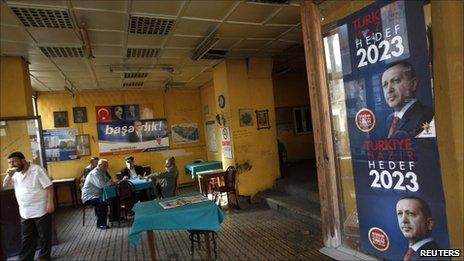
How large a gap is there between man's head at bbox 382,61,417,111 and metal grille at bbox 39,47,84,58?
482 cm

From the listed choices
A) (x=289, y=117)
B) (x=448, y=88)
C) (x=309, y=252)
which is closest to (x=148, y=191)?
(x=309, y=252)

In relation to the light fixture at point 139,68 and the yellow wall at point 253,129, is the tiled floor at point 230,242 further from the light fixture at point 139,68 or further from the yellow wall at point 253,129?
the light fixture at point 139,68

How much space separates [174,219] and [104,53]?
3.65 meters

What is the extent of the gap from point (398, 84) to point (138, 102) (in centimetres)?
828

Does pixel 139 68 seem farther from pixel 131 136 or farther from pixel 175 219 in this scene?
pixel 175 219

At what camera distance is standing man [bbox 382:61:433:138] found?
8.98 feet

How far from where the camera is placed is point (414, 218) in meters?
2.86

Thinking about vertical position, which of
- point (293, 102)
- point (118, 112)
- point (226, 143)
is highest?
point (118, 112)

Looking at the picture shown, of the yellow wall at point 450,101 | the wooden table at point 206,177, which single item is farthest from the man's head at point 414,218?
the wooden table at point 206,177

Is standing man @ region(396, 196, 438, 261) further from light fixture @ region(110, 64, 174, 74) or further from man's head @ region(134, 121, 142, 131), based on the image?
man's head @ region(134, 121, 142, 131)

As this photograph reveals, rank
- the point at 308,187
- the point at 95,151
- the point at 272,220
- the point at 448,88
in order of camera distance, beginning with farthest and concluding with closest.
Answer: the point at 95,151 → the point at 308,187 → the point at 272,220 → the point at 448,88

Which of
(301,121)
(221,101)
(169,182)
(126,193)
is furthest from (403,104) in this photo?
(301,121)

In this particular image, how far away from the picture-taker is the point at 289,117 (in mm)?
9516

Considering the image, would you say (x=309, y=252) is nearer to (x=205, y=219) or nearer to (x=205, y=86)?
(x=205, y=219)
